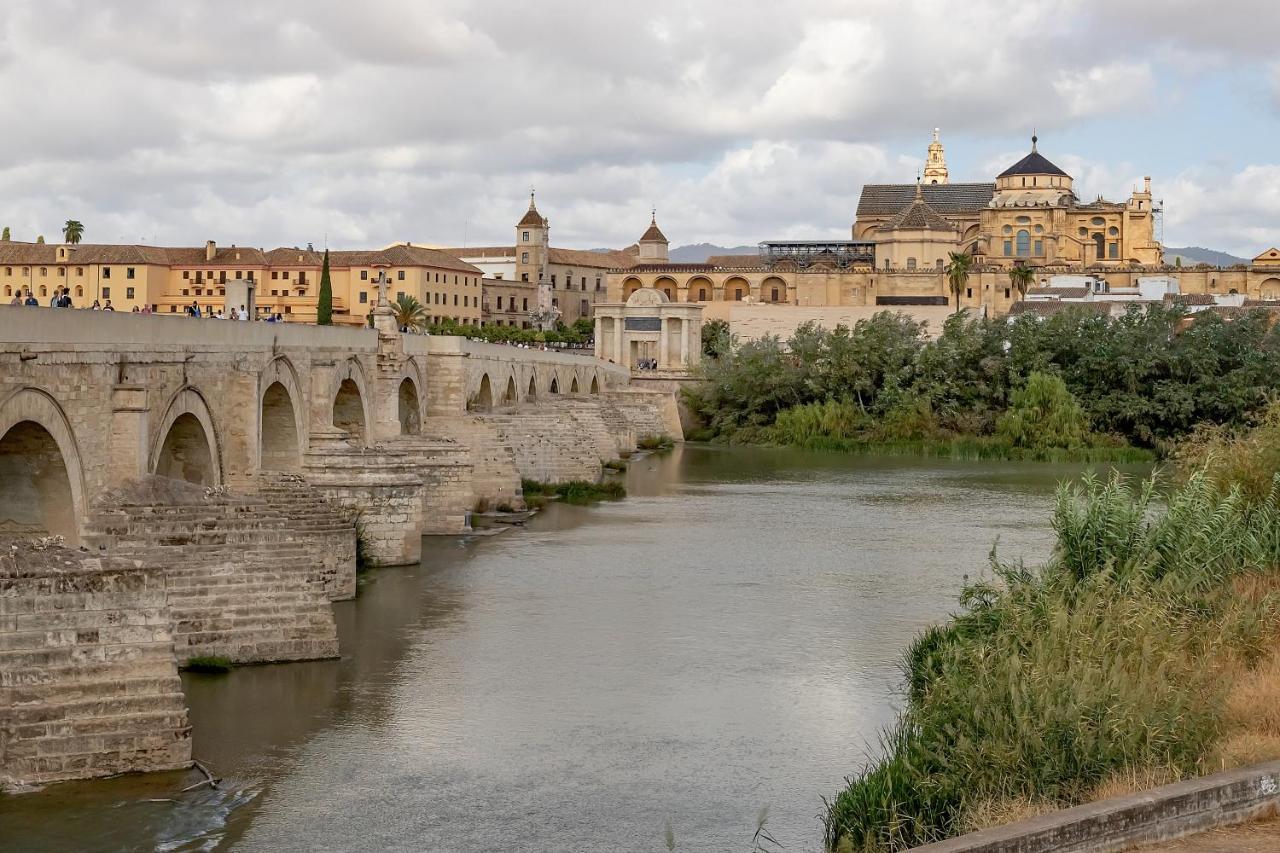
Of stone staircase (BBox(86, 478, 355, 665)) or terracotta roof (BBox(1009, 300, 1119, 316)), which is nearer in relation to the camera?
stone staircase (BBox(86, 478, 355, 665))

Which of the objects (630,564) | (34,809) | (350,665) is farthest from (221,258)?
(34,809)

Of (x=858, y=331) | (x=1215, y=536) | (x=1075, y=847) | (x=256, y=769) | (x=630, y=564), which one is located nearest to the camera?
(x=1075, y=847)

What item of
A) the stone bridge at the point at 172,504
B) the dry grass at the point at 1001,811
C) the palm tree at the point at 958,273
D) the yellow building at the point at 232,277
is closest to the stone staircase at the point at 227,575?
the stone bridge at the point at 172,504

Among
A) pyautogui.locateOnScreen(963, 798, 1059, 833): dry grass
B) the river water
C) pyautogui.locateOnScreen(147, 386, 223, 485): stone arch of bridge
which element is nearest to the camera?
pyautogui.locateOnScreen(963, 798, 1059, 833): dry grass

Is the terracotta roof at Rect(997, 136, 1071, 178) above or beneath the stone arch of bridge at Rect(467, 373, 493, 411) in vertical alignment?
above

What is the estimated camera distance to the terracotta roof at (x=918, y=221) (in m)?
86.2

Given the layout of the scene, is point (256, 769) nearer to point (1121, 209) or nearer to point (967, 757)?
point (967, 757)

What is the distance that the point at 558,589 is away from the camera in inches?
771

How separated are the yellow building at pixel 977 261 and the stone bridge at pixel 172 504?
58049mm

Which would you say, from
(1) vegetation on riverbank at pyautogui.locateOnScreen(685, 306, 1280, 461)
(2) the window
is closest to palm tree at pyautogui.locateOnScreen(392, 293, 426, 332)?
(1) vegetation on riverbank at pyautogui.locateOnScreen(685, 306, 1280, 461)

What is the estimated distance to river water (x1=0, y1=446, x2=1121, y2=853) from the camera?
33.6 ft

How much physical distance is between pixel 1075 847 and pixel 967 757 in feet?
8.80

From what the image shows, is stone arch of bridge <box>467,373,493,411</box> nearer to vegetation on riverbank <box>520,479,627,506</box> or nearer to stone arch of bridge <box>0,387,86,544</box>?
vegetation on riverbank <box>520,479,627,506</box>

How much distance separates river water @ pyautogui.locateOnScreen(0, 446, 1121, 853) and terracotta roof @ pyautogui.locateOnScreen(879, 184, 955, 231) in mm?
63537
